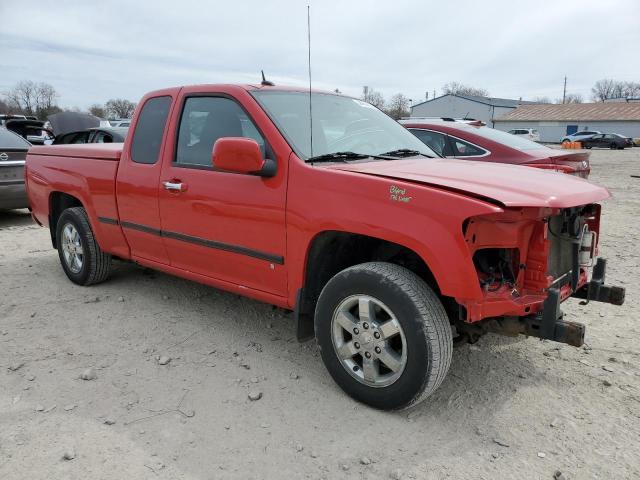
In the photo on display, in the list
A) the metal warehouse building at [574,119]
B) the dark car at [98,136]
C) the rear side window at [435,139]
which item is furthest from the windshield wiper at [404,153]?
the metal warehouse building at [574,119]

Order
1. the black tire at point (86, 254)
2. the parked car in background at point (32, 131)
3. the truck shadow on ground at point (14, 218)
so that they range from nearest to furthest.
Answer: the black tire at point (86, 254) → the truck shadow on ground at point (14, 218) → the parked car in background at point (32, 131)

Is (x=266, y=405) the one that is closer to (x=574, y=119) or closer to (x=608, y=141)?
(x=608, y=141)

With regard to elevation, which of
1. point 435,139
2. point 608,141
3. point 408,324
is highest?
point 608,141

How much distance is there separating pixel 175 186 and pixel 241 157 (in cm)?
90

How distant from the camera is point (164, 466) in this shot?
2.46 metres

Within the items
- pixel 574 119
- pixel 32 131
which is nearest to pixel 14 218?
pixel 32 131

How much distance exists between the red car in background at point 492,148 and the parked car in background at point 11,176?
5876 mm

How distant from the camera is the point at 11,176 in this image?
25.5 ft

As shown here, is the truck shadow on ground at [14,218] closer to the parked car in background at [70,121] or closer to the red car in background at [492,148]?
the parked car in background at [70,121]

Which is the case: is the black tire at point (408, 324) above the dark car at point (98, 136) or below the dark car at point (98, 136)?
below

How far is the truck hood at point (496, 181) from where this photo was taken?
2.52m

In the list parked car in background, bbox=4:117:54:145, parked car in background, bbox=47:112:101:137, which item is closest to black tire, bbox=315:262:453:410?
parked car in background, bbox=47:112:101:137

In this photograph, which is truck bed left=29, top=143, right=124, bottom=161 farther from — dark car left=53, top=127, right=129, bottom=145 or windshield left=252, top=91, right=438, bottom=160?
dark car left=53, top=127, right=129, bottom=145

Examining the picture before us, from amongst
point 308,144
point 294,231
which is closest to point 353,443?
point 294,231
